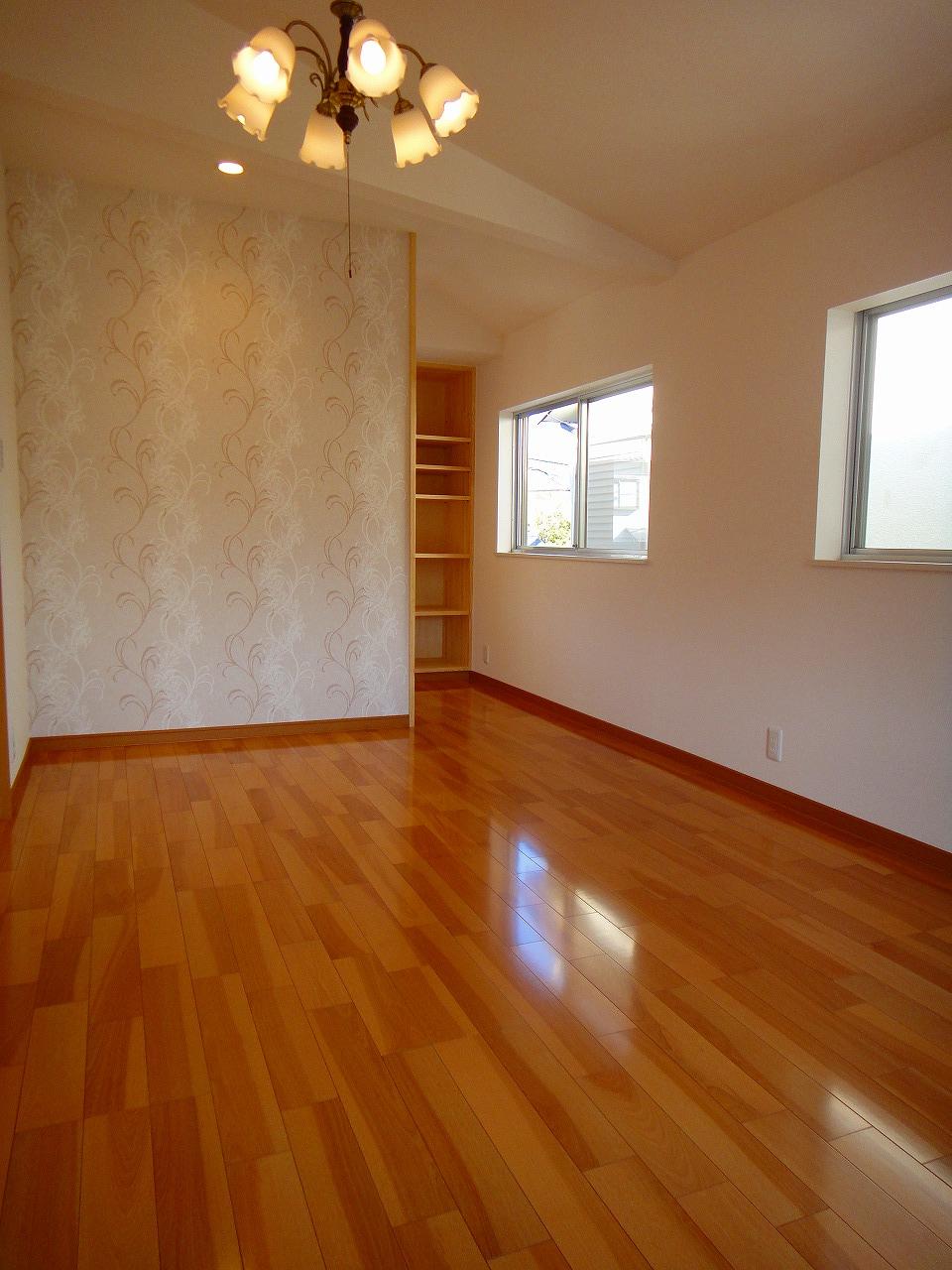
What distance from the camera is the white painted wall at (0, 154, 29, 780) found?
11.0 feet

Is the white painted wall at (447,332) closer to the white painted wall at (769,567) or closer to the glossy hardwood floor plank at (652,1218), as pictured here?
the white painted wall at (769,567)

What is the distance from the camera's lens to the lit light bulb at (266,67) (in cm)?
194

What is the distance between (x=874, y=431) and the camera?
3.19 metres

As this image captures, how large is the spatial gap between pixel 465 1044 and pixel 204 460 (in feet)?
10.8

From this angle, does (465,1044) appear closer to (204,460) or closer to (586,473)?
(204,460)

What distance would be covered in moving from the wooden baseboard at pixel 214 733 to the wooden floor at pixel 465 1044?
3.30ft

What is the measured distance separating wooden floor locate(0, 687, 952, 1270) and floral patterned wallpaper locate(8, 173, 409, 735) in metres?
1.20

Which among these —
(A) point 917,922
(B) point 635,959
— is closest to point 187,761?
(B) point 635,959

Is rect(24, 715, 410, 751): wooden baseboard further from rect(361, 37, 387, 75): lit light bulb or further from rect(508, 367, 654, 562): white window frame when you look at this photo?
rect(361, 37, 387, 75): lit light bulb

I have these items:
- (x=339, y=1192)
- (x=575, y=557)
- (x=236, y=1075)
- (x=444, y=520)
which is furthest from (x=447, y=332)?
(x=339, y=1192)

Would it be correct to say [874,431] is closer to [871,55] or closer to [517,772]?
[871,55]

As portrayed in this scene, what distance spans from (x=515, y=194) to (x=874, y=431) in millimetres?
1887

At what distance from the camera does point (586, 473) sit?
5.21m

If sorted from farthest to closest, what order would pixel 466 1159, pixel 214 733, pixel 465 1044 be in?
pixel 214 733 → pixel 465 1044 → pixel 466 1159
